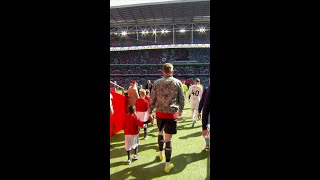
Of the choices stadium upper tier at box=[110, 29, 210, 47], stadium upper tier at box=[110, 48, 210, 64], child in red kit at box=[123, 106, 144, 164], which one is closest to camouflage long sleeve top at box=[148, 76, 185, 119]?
child in red kit at box=[123, 106, 144, 164]

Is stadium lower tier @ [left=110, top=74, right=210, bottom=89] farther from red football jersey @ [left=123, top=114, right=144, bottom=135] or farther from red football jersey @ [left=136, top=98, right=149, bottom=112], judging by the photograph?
red football jersey @ [left=123, top=114, right=144, bottom=135]

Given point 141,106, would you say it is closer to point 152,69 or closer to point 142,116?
point 142,116

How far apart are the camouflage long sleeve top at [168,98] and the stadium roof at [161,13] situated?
1211 inches

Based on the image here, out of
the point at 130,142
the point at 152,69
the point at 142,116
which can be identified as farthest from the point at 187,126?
the point at 152,69

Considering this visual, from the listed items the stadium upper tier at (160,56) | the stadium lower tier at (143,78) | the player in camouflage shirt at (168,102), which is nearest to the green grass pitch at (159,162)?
the player in camouflage shirt at (168,102)

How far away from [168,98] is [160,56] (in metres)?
33.9

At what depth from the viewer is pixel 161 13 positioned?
1412 inches

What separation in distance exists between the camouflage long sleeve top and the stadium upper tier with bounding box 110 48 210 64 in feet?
106
